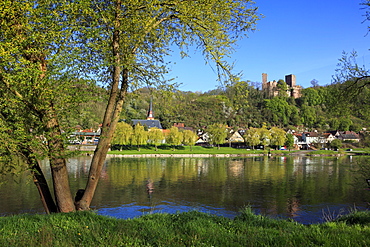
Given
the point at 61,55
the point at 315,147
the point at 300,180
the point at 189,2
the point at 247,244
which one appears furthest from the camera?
the point at 315,147

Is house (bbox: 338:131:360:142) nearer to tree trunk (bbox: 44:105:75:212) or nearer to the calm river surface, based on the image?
the calm river surface

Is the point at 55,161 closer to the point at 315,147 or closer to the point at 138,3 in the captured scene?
the point at 138,3

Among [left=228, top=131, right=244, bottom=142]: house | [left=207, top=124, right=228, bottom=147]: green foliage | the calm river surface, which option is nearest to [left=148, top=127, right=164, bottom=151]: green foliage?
[left=207, top=124, right=228, bottom=147]: green foliage

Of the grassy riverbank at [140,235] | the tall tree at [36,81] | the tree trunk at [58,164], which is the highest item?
the tall tree at [36,81]

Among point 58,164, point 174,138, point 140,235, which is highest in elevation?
point 174,138

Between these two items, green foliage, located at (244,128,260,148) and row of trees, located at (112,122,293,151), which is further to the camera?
green foliage, located at (244,128,260,148)

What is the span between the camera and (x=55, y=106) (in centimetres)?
704

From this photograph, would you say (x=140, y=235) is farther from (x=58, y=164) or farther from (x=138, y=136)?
(x=138, y=136)

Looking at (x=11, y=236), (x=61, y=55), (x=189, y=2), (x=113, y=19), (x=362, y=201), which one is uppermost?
(x=189, y=2)

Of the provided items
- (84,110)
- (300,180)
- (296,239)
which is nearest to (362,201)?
(300,180)

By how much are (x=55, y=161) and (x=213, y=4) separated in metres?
5.61

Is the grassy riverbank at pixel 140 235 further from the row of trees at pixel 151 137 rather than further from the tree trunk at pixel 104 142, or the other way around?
the row of trees at pixel 151 137

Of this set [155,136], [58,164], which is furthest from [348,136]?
[58,164]

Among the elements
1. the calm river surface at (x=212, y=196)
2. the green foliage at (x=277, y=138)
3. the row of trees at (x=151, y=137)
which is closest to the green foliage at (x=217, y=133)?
the row of trees at (x=151, y=137)
